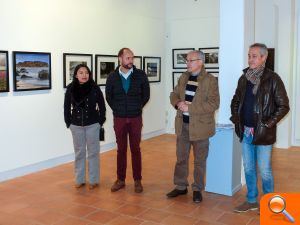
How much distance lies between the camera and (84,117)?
15.8 feet

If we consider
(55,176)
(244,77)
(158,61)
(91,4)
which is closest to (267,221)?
(244,77)

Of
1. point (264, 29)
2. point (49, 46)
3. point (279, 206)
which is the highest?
point (264, 29)

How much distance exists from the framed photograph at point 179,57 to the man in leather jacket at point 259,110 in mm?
4750

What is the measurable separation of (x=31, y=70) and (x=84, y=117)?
1436 mm

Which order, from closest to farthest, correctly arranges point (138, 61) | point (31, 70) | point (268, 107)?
point (268, 107) < point (31, 70) < point (138, 61)

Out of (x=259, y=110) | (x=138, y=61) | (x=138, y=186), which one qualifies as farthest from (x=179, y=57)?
(x=259, y=110)

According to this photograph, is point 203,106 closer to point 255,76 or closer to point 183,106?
point 183,106

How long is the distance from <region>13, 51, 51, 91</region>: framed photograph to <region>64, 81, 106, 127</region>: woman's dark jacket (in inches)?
41.7

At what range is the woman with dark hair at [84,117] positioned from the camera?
4828 mm

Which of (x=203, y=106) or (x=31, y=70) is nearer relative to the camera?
(x=203, y=106)

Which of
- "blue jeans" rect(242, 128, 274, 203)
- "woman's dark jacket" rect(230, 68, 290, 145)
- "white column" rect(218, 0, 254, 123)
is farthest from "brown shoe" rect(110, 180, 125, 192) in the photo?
"woman's dark jacket" rect(230, 68, 290, 145)

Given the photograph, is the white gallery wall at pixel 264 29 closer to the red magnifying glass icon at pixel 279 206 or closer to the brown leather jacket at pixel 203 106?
the brown leather jacket at pixel 203 106

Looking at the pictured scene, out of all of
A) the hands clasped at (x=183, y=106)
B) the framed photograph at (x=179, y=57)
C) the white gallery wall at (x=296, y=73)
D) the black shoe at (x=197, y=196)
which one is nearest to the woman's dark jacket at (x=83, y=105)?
the hands clasped at (x=183, y=106)

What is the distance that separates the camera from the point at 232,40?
A: 4656 millimetres
